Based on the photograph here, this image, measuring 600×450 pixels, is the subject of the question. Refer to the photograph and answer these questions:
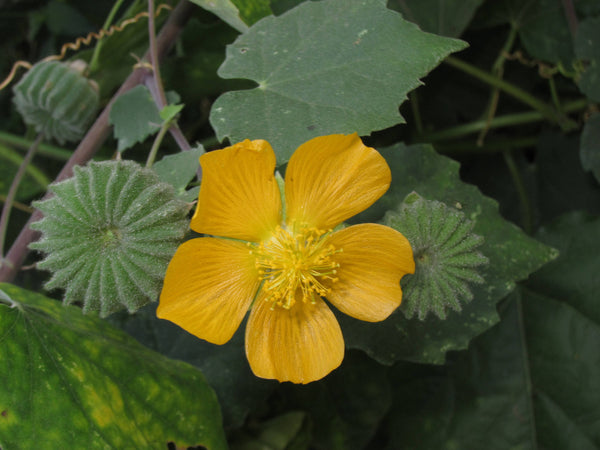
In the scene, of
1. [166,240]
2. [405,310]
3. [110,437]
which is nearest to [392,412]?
[405,310]

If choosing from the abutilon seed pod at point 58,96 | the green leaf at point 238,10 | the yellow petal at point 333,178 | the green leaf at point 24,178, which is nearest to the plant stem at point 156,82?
the green leaf at point 238,10

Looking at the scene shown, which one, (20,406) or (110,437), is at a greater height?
(20,406)

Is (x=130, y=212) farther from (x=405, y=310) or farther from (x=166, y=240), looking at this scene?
(x=405, y=310)

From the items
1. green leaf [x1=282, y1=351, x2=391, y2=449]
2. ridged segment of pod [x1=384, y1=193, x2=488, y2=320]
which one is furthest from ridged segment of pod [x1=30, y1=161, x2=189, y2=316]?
green leaf [x1=282, y1=351, x2=391, y2=449]

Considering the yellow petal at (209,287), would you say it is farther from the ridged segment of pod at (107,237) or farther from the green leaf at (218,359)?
the green leaf at (218,359)

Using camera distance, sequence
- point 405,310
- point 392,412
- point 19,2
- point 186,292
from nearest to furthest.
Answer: point 186,292 → point 405,310 → point 392,412 → point 19,2

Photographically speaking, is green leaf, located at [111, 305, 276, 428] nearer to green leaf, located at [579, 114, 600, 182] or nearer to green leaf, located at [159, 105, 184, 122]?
green leaf, located at [159, 105, 184, 122]
